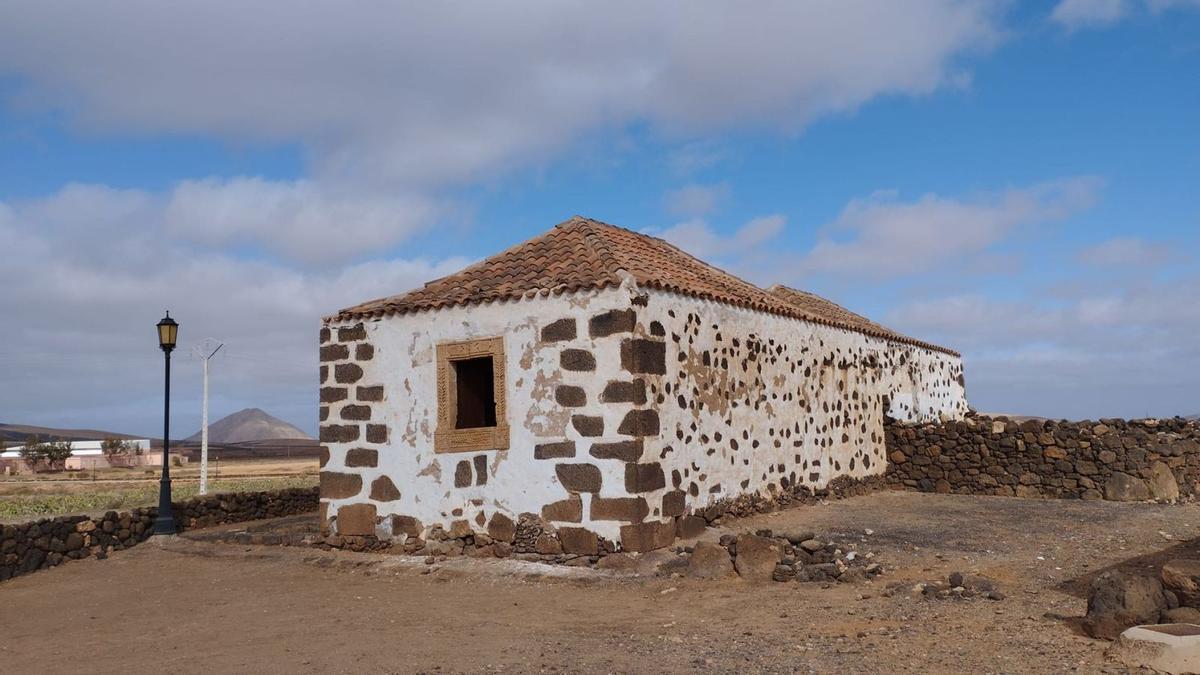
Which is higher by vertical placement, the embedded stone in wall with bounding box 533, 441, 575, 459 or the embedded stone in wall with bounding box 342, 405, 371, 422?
the embedded stone in wall with bounding box 342, 405, 371, 422

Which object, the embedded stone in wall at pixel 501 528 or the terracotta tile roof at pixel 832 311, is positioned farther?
the terracotta tile roof at pixel 832 311

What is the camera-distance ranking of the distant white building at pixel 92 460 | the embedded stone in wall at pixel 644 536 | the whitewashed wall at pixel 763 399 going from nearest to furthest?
the embedded stone in wall at pixel 644 536 → the whitewashed wall at pixel 763 399 → the distant white building at pixel 92 460

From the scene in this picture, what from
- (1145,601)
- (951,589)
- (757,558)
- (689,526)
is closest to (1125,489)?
(689,526)

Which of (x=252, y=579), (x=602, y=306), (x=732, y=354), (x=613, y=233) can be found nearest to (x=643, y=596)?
(x=602, y=306)

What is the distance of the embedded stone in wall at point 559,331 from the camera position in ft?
29.6

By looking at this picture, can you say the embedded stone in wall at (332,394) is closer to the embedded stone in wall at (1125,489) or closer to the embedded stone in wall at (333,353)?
the embedded stone in wall at (333,353)

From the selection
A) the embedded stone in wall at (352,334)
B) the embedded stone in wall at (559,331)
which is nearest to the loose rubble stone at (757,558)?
the embedded stone in wall at (559,331)

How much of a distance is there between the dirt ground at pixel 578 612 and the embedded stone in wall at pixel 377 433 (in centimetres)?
128

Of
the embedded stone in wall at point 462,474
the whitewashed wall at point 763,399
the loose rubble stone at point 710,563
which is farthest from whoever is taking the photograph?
the embedded stone in wall at point 462,474

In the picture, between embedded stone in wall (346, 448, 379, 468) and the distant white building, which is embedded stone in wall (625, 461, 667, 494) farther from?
the distant white building

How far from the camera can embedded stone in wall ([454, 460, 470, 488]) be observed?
9578 mm

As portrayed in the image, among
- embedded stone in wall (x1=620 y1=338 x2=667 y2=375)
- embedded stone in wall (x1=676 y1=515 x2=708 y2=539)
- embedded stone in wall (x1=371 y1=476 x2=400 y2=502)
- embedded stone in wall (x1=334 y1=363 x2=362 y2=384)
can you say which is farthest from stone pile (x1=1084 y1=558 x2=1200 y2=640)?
embedded stone in wall (x1=334 y1=363 x2=362 y2=384)

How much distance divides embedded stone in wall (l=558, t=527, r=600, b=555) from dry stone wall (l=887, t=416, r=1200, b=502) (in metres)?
7.74

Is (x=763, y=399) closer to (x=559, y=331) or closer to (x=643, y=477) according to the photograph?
(x=643, y=477)
